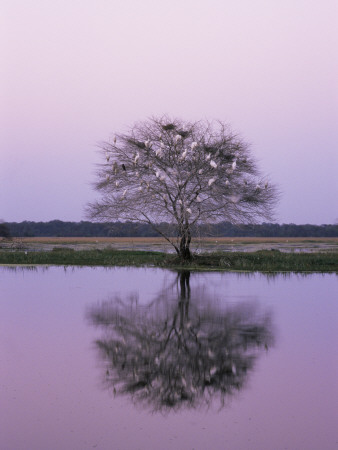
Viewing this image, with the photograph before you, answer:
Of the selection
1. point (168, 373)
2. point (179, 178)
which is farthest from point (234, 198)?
point (168, 373)

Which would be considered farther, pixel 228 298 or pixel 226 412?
pixel 228 298

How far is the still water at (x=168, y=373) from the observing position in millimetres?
5789

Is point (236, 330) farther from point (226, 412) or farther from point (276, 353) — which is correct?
point (226, 412)

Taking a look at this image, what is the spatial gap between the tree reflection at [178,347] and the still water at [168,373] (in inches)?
0.8

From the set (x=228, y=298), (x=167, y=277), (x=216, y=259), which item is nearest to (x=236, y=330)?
(x=228, y=298)

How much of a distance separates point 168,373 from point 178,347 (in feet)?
6.06

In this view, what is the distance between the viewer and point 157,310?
1403 centimetres

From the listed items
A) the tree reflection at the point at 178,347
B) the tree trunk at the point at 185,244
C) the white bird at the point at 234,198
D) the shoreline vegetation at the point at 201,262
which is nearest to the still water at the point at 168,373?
the tree reflection at the point at 178,347

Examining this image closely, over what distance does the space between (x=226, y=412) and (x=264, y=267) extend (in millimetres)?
21344

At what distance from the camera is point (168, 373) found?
791 cm

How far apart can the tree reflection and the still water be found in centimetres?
2

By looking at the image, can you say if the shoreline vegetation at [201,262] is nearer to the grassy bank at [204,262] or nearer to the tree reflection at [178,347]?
the grassy bank at [204,262]

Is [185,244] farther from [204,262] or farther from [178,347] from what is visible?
[178,347]

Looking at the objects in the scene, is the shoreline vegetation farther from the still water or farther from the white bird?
the still water
